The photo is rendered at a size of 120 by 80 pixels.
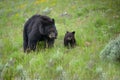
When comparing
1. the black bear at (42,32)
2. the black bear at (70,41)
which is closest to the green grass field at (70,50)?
the black bear at (70,41)

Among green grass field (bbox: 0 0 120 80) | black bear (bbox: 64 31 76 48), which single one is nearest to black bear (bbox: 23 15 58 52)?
green grass field (bbox: 0 0 120 80)

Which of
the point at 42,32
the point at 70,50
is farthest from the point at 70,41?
the point at 42,32

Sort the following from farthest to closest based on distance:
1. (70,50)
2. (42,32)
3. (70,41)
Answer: (70,41), (42,32), (70,50)

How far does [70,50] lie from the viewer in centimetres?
927

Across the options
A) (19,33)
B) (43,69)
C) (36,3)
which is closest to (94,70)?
(43,69)

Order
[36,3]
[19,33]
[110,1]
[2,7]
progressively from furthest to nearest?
[2,7], [36,3], [110,1], [19,33]

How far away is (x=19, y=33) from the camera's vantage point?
13648 mm

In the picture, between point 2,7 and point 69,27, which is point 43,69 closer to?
point 69,27

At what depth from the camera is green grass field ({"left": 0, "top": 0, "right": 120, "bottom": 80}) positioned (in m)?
6.40

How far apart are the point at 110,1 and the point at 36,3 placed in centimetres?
756

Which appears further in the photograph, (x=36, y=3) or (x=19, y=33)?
(x=36, y=3)

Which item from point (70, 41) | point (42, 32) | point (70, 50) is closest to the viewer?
point (70, 50)

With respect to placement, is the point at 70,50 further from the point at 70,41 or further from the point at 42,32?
the point at 42,32

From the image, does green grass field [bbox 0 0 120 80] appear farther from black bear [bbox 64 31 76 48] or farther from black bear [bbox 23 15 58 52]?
black bear [bbox 23 15 58 52]
